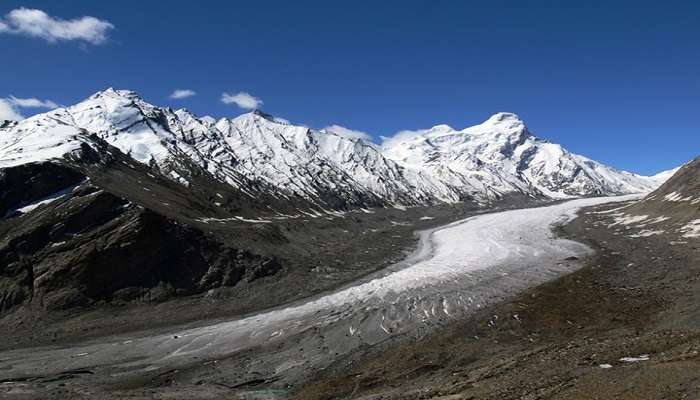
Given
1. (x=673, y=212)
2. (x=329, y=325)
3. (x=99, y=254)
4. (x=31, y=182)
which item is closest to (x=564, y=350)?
(x=329, y=325)

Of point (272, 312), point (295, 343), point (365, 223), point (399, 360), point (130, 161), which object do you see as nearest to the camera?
point (399, 360)

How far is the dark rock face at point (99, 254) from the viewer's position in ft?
195

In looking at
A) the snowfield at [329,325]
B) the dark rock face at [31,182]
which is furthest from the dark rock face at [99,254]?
the snowfield at [329,325]

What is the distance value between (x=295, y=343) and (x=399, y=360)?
35.6 feet

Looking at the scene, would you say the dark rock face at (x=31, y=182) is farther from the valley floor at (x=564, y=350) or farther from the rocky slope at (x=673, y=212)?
the rocky slope at (x=673, y=212)

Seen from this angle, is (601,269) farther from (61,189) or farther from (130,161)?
(130,161)

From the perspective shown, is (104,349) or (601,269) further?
(601,269)

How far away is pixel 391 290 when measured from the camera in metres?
64.9

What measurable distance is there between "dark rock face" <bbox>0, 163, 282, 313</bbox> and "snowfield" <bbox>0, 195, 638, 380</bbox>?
12.3 m

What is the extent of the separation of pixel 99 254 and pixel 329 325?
30425 millimetres

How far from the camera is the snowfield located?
140 ft

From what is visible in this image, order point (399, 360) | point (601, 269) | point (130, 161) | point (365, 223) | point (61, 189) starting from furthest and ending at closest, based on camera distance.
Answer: point (365, 223) → point (130, 161) → point (61, 189) → point (601, 269) → point (399, 360)

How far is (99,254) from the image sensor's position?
62875 millimetres

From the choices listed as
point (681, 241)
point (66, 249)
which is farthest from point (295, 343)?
point (681, 241)
